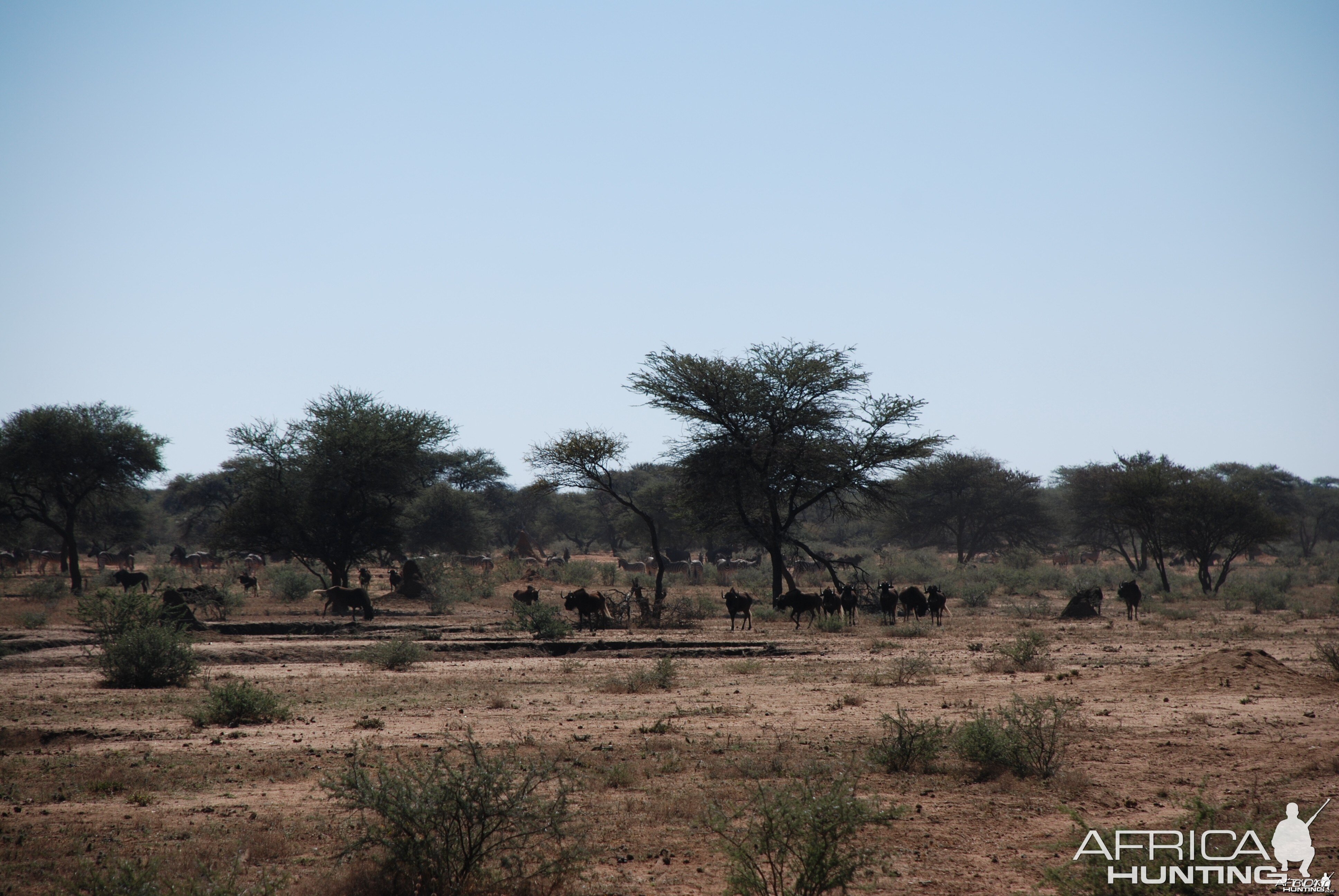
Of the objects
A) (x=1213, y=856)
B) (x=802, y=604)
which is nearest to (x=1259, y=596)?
(x=802, y=604)

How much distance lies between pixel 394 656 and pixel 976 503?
159 ft

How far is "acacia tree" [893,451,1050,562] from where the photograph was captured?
57750 millimetres

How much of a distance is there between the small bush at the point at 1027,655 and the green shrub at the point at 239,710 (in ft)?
39.2

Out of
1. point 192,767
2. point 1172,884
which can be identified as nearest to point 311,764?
point 192,767

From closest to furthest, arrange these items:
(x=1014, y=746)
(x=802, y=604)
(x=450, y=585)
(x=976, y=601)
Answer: (x=1014, y=746), (x=802, y=604), (x=976, y=601), (x=450, y=585)

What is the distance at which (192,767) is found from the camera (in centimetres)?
886

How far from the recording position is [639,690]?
45.7 feet

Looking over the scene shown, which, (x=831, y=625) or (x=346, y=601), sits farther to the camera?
(x=346, y=601)

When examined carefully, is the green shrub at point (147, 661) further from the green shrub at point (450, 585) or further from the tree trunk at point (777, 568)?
the tree trunk at point (777, 568)

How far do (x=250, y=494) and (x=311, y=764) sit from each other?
2605cm

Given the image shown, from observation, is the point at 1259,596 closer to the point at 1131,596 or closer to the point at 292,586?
the point at 1131,596

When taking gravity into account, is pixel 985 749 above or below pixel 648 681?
above

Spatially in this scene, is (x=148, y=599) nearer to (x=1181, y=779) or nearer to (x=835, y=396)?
(x=1181, y=779)

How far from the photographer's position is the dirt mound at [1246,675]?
12992 mm
